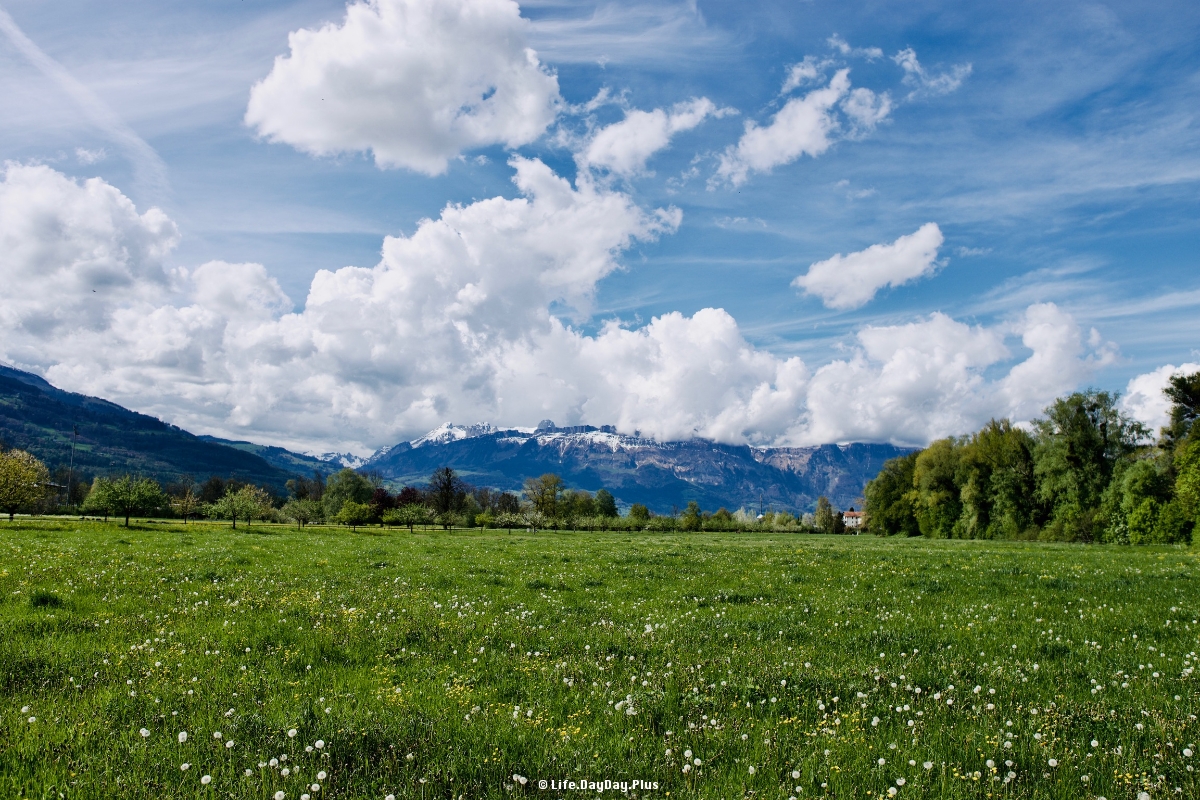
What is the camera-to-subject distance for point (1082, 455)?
270 ft

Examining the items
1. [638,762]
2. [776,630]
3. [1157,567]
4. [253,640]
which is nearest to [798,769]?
[638,762]

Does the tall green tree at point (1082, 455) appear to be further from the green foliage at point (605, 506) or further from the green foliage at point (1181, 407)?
the green foliage at point (605, 506)

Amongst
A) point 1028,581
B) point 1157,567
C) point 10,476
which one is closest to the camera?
point 1028,581

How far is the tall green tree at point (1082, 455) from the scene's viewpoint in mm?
80438

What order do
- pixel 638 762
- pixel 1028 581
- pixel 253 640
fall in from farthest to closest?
pixel 1028 581 → pixel 253 640 → pixel 638 762

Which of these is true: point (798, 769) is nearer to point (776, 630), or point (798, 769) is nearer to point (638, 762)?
point (638, 762)

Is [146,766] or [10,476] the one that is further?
[10,476]

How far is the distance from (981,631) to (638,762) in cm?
1000

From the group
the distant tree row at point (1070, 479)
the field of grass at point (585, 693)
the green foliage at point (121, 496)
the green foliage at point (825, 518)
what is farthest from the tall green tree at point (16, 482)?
the green foliage at point (825, 518)

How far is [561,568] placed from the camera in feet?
78.0

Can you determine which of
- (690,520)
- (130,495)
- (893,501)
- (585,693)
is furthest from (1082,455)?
(130,495)

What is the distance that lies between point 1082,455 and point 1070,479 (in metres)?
4.09

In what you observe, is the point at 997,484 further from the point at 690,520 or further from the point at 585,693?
the point at 585,693

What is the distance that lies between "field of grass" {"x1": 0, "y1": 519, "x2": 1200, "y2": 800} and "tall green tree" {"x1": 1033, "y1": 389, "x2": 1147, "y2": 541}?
81.7 m
